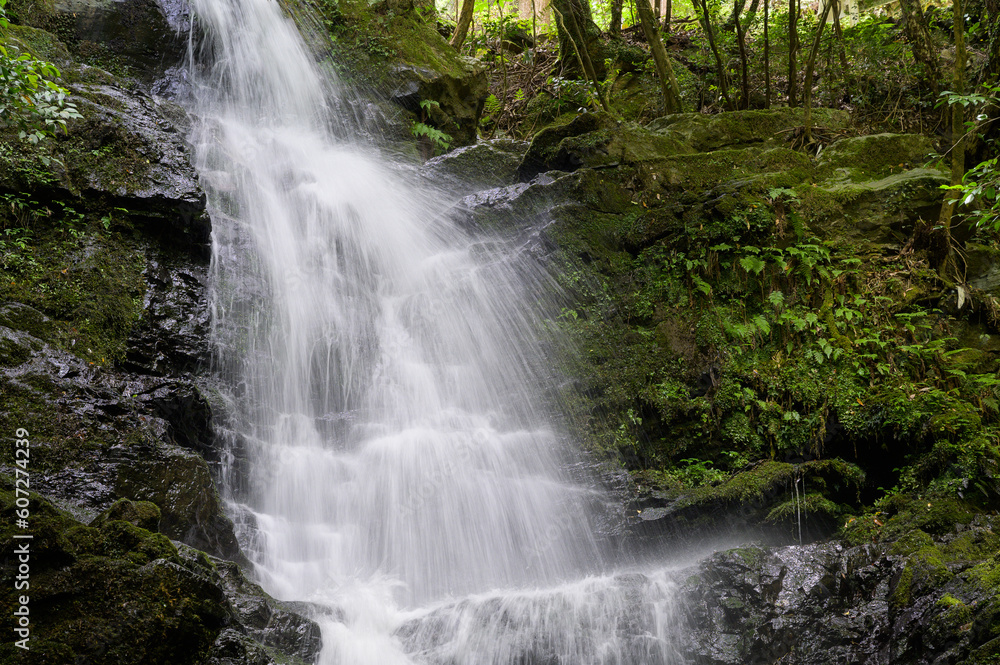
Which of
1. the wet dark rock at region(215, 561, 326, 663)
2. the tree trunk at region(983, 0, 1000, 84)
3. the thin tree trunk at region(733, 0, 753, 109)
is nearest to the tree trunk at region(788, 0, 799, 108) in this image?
the thin tree trunk at region(733, 0, 753, 109)

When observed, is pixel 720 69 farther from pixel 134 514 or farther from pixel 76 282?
pixel 134 514

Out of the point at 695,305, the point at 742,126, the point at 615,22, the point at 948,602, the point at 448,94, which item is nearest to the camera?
the point at 948,602

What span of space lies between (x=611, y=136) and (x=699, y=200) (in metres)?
1.69

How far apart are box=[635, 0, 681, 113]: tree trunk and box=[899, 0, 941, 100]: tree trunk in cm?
347

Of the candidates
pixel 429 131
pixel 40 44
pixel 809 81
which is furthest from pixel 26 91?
pixel 809 81

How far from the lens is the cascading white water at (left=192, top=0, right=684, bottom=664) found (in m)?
5.01

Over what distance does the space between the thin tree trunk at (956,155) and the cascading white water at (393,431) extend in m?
4.85

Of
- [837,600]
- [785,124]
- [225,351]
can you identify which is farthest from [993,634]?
[785,124]

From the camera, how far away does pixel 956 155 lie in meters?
6.93

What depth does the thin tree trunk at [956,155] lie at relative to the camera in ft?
22.5

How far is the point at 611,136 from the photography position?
868 cm

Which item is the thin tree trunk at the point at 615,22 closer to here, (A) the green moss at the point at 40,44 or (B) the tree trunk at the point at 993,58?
(B) the tree trunk at the point at 993,58

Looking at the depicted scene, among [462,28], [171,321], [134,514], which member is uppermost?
[462,28]

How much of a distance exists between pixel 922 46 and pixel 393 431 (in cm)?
1008
